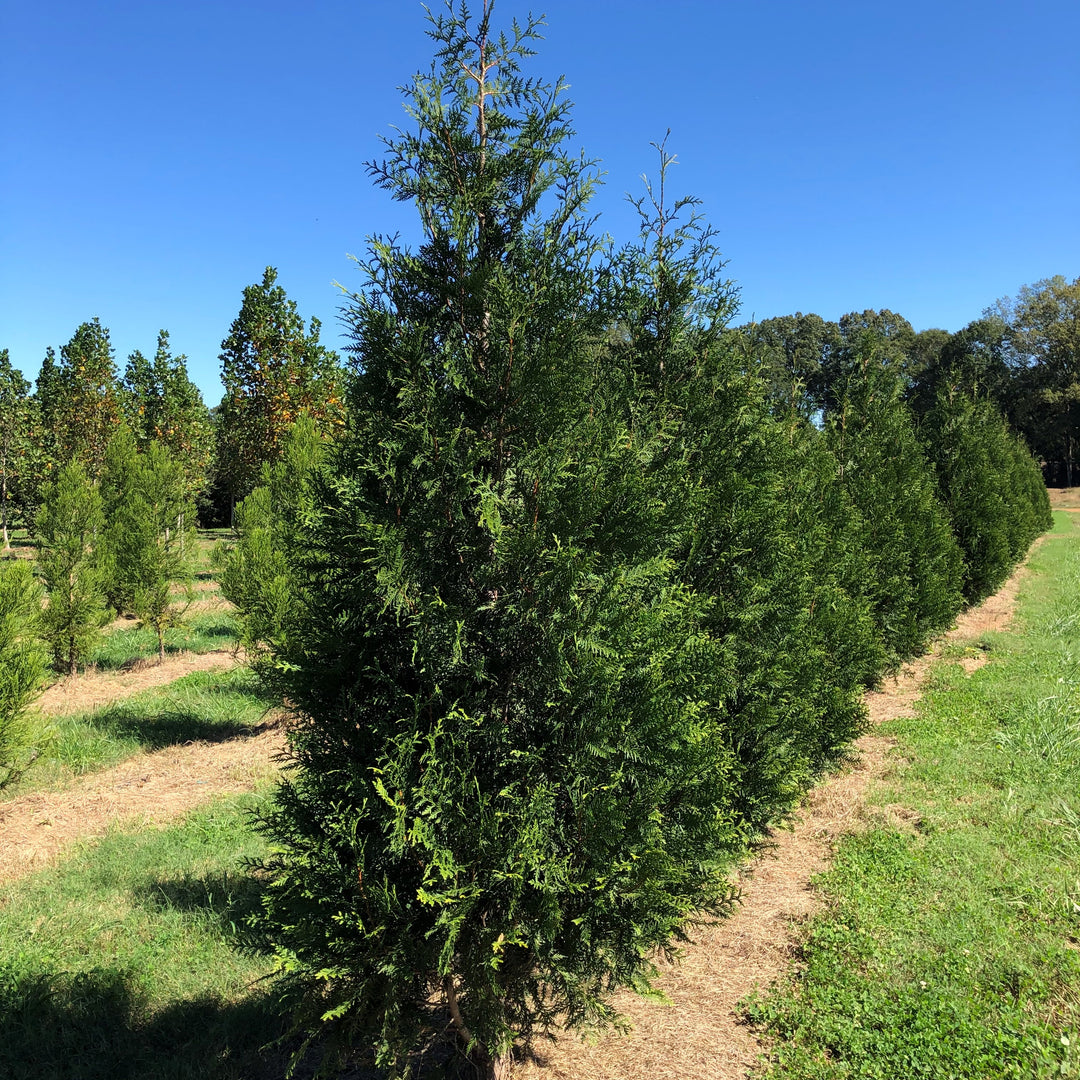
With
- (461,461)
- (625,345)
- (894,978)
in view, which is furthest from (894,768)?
(461,461)

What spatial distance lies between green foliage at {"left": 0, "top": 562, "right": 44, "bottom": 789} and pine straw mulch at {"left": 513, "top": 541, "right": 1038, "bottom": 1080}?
7326 mm

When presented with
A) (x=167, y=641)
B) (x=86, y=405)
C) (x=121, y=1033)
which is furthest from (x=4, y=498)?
(x=121, y=1033)

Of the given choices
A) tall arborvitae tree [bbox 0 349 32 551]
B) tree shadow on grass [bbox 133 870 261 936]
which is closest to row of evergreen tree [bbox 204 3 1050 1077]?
tree shadow on grass [bbox 133 870 261 936]

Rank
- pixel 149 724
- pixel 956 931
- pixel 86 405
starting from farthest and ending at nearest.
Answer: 1. pixel 86 405
2. pixel 149 724
3. pixel 956 931

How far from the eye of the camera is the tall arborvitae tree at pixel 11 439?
1235 inches

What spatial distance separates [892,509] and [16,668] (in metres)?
12.9

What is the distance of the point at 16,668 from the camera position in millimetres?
8352

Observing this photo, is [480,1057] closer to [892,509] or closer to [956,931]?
[956,931]

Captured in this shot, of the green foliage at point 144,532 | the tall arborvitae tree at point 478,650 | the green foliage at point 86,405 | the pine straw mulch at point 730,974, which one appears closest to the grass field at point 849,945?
the pine straw mulch at point 730,974

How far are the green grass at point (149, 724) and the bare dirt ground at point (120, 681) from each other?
1.86ft

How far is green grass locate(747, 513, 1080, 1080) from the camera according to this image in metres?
4.05

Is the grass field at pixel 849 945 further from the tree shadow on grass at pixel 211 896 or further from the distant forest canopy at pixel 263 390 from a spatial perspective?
the distant forest canopy at pixel 263 390

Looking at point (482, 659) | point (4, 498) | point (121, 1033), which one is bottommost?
point (121, 1033)

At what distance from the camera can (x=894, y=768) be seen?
28.6 feet
